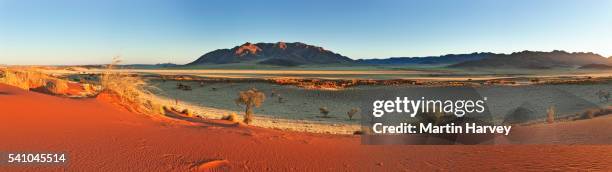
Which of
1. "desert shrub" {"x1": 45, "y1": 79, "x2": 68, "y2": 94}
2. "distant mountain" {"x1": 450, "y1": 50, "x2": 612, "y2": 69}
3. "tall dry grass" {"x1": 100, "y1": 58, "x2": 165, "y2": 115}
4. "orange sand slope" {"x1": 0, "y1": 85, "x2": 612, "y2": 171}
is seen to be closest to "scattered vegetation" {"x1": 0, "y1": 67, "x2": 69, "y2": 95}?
"desert shrub" {"x1": 45, "y1": 79, "x2": 68, "y2": 94}

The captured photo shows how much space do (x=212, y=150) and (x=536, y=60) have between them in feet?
581

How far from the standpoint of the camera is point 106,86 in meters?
12.8

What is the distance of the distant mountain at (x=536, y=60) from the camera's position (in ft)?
485

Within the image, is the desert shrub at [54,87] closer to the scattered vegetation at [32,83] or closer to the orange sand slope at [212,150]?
the scattered vegetation at [32,83]

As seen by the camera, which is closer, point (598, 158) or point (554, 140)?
point (598, 158)

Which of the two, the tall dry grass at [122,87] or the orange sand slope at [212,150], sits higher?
the tall dry grass at [122,87]

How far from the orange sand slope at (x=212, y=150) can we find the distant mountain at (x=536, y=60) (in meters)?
151

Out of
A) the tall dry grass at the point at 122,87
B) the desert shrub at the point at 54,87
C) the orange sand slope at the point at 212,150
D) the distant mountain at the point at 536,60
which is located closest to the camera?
the orange sand slope at the point at 212,150

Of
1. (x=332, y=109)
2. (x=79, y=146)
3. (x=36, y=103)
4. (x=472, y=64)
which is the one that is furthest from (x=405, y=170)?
(x=472, y=64)

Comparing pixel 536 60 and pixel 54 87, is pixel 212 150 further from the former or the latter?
pixel 536 60

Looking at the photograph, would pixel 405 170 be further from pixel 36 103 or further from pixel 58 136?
pixel 36 103

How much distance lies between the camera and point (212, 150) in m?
6.70

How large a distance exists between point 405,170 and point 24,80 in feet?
51.4

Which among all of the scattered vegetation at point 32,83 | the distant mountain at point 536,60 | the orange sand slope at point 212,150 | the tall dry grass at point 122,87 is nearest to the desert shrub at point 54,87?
the scattered vegetation at point 32,83
